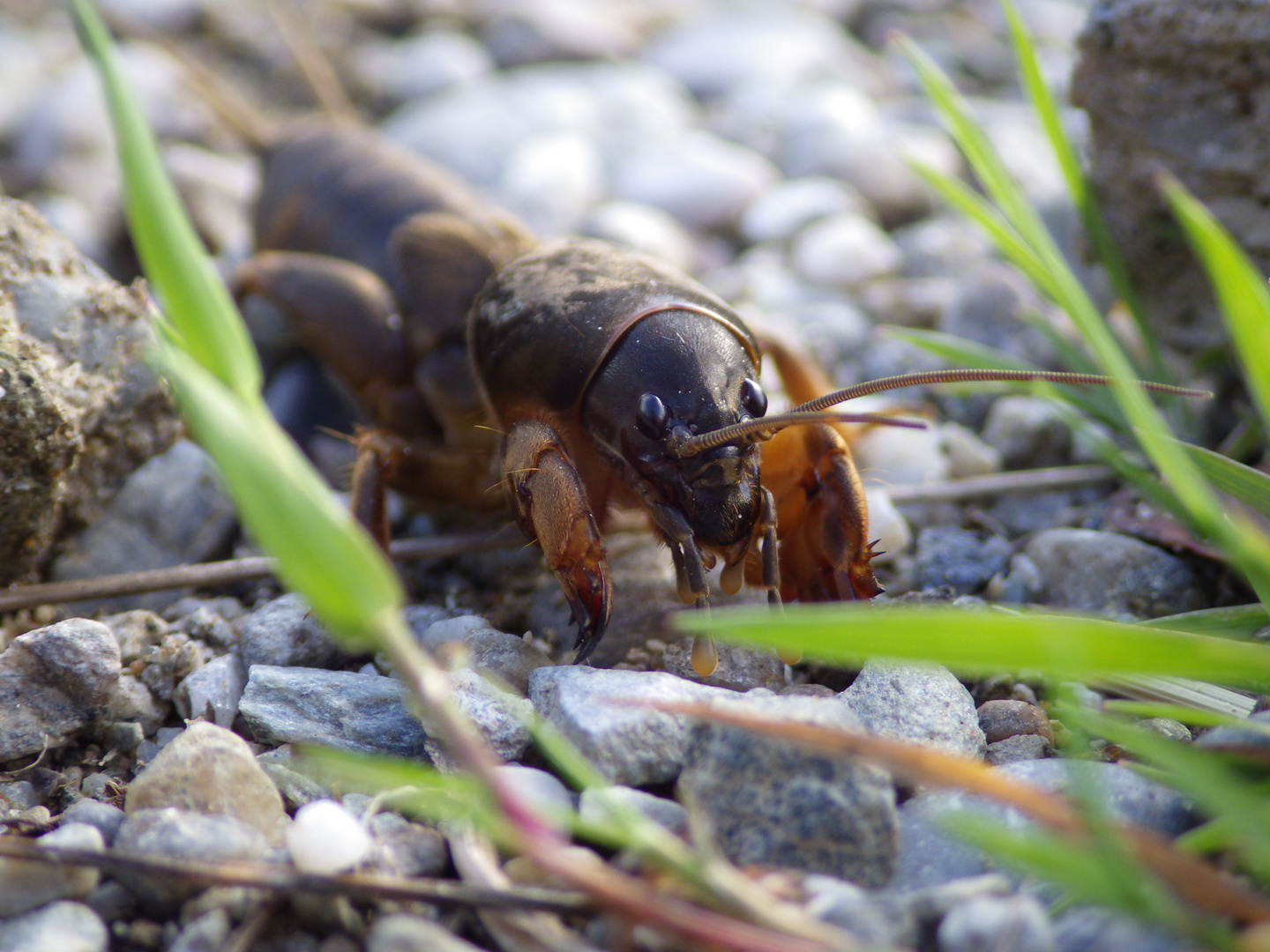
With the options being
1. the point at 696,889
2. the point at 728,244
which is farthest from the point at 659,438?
the point at 728,244

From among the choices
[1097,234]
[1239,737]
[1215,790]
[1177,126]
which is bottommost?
[1239,737]

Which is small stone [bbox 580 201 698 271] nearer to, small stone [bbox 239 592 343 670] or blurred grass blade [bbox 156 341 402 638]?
small stone [bbox 239 592 343 670]

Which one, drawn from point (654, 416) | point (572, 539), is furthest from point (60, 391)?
point (654, 416)

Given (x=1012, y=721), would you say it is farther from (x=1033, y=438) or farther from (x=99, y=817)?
(x=99, y=817)

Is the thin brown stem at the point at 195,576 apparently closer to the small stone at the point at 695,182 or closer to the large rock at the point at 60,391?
the large rock at the point at 60,391

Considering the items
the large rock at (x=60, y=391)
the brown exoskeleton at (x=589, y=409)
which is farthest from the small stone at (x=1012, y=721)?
the large rock at (x=60, y=391)

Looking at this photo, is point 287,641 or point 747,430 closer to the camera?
point 747,430

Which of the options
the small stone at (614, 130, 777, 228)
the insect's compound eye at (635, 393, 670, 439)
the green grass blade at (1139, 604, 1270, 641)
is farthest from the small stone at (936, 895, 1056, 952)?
the small stone at (614, 130, 777, 228)

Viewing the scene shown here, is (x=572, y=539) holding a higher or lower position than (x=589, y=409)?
lower
